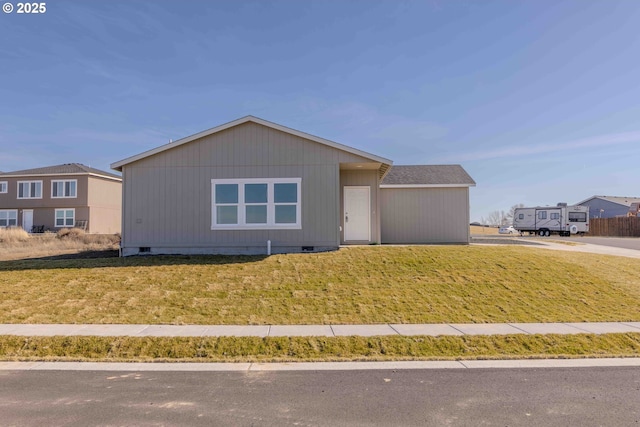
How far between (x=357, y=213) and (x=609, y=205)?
5878cm

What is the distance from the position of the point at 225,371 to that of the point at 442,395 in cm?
301

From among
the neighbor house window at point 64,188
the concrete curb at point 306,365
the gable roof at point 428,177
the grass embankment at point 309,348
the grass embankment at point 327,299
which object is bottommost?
the concrete curb at point 306,365

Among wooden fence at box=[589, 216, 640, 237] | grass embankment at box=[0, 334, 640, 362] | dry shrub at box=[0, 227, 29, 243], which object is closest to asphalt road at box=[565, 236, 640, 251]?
wooden fence at box=[589, 216, 640, 237]

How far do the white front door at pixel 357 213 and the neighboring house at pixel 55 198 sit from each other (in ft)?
93.1

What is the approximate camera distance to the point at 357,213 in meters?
15.5

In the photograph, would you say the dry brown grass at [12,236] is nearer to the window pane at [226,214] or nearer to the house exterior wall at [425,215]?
the window pane at [226,214]

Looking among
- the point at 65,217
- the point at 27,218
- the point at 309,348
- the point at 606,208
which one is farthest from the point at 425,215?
the point at 606,208

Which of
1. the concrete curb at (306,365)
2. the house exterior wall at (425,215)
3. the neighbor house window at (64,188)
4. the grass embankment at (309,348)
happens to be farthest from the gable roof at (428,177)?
the neighbor house window at (64,188)

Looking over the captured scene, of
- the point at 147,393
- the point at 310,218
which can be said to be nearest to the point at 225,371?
the point at 147,393

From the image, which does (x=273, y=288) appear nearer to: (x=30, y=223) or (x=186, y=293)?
(x=186, y=293)

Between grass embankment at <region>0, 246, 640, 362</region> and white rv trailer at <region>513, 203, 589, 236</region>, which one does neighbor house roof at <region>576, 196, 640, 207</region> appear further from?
grass embankment at <region>0, 246, 640, 362</region>

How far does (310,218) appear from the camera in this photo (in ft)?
44.3

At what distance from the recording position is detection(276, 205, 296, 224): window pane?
13.6 metres

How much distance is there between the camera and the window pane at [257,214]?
1359 cm
